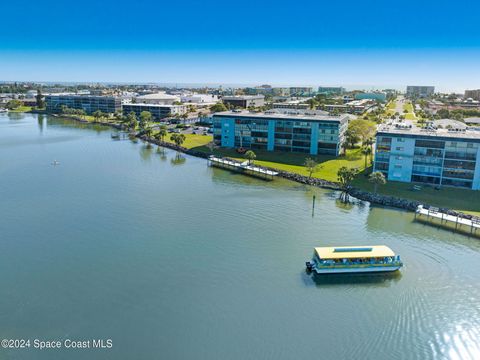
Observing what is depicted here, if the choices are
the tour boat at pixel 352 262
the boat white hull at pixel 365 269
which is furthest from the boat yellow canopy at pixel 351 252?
the boat white hull at pixel 365 269

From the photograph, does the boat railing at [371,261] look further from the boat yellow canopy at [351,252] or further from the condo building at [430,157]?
the condo building at [430,157]

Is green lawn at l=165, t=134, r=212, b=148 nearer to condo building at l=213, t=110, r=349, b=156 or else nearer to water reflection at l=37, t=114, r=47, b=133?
condo building at l=213, t=110, r=349, b=156

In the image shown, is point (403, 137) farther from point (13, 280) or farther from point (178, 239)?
point (13, 280)

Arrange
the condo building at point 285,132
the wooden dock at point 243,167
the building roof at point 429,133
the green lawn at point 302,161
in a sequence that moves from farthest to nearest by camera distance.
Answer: the condo building at point 285,132 → the green lawn at point 302,161 → the wooden dock at point 243,167 → the building roof at point 429,133

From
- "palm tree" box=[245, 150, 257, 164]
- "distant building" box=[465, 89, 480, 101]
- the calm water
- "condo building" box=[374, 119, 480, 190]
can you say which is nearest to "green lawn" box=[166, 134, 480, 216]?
"palm tree" box=[245, 150, 257, 164]

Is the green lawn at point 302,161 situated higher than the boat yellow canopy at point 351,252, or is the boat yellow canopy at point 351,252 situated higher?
the green lawn at point 302,161

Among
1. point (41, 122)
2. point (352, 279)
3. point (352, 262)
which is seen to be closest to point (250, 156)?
point (352, 262)

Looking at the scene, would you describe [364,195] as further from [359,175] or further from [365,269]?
[365,269]
